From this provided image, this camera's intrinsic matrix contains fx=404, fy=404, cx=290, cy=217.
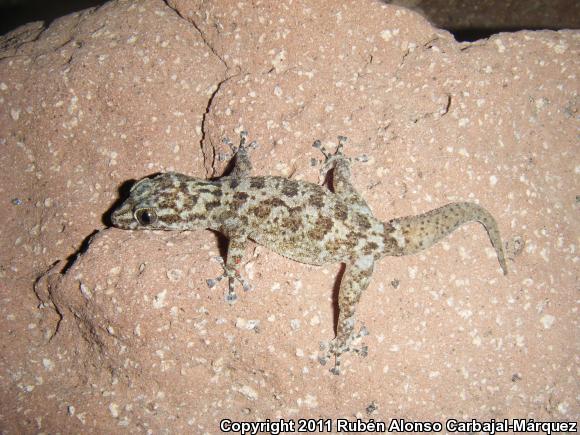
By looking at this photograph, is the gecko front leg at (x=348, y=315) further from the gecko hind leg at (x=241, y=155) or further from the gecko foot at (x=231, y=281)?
the gecko hind leg at (x=241, y=155)

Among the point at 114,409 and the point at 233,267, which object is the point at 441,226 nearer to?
the point at 233,267

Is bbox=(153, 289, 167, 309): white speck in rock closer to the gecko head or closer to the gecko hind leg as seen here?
the gecko head

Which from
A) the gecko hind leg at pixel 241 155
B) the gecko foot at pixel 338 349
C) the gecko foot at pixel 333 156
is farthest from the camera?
the gecko hind leg at pixel 241 155

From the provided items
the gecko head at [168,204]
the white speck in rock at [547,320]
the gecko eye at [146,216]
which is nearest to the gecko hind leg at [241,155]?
the gecko head at [168,204]

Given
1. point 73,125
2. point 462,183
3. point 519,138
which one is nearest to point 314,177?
point 462,183

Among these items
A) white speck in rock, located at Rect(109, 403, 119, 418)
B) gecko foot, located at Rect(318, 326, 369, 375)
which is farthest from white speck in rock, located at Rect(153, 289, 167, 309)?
gecko foot, located at Rect(318, 326, 369, 375)

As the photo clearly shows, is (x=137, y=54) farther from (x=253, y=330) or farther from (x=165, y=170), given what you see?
(x=253, y=330)

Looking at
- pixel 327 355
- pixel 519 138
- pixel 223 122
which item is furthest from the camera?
pixel 223 122
